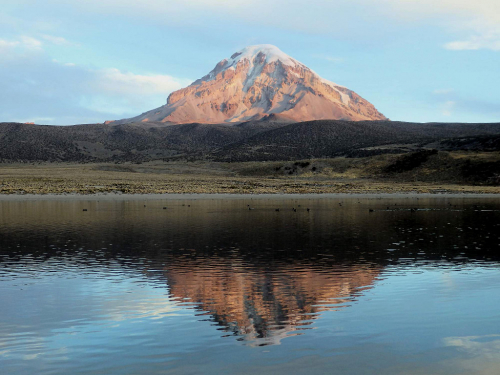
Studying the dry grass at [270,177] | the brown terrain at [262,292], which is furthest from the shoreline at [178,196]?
the brown terrain at [262,292]

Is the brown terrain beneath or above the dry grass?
beneath

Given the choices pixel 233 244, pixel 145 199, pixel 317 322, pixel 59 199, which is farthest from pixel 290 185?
pixel 317 322

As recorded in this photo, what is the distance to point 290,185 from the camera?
95.6m

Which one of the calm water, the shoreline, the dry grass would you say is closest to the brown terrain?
the calm water

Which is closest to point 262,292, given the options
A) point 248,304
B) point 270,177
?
point 248,304

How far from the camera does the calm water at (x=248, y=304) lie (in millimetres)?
9742

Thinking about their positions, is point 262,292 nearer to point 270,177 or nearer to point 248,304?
point 248,304

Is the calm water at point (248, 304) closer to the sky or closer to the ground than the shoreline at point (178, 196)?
closer to the ground

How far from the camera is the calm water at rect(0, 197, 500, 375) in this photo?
9.74 meters

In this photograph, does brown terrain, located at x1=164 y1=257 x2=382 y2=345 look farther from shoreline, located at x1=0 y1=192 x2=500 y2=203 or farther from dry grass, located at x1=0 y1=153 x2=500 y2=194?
dry grass, located at x1=0 y1=153 x2=500 y2=194

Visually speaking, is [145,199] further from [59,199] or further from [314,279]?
[314,279]

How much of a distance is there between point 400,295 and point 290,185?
80.7 meters

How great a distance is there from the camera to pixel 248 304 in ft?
45.3

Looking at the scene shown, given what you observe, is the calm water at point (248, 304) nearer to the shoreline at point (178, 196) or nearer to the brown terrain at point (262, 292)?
the brown terrain at point (262, 292)
